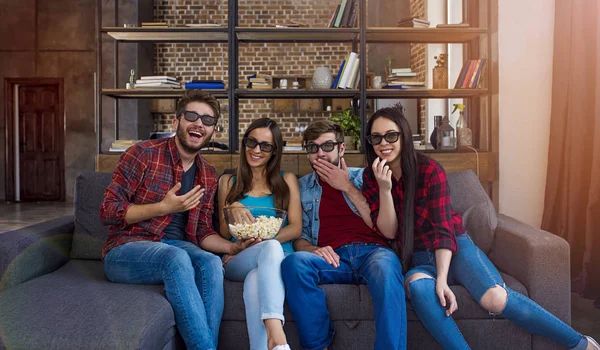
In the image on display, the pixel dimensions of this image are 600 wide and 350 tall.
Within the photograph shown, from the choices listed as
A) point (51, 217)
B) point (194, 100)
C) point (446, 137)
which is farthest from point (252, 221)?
point (51, 217)

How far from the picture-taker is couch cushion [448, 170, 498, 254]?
8.27ft

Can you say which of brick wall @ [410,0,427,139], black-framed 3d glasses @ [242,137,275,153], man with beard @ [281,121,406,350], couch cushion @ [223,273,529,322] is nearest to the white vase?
man with beard @ [281,121,406,350]

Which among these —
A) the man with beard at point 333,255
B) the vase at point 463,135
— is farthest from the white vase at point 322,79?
the man with beard at point 333,255

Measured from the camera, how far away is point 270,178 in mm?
2506

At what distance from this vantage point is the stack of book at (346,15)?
3.78m

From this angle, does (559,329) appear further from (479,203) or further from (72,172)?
(72,172)

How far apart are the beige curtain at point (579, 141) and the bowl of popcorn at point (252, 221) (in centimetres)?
201

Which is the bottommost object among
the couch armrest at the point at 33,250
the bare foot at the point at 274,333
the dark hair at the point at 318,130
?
the bare foot at the point at 274,333

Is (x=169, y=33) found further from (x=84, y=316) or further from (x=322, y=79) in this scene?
(x=84, y=316)

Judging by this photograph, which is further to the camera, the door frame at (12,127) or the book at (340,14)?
the door frame at (12,127)

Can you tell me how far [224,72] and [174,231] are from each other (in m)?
6.23

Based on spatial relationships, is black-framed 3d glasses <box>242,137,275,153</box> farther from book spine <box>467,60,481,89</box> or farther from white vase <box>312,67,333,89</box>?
book spine <box>467,60,481,89</box>

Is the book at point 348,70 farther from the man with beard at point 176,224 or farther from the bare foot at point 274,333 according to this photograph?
the bare foot at point 274,333

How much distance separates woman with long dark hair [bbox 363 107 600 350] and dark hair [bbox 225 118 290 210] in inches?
15.3
